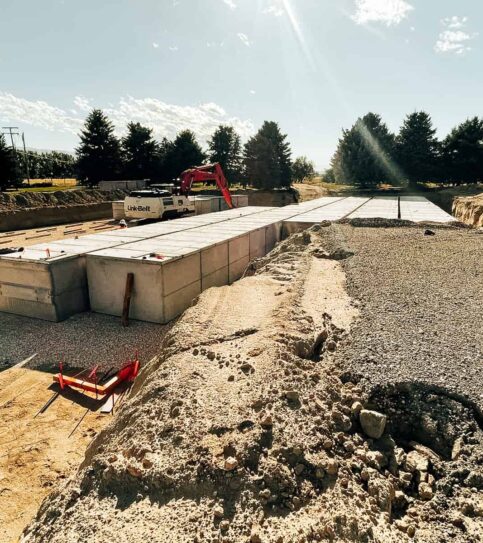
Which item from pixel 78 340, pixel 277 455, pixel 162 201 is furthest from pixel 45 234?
pixel 277 455

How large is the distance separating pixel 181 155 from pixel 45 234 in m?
32.1

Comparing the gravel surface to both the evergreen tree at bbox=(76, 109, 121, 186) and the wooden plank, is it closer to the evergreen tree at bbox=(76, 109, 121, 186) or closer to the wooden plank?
the wooden plank

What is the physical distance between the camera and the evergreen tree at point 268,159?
5238 cm

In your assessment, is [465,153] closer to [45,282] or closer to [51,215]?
[51,215]

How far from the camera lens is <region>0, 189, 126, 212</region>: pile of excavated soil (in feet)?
105

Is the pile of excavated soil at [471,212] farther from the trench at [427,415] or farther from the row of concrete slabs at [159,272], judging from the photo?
the trench at [427,415]

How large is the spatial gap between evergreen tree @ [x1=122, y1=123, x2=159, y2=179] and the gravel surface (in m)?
46.2

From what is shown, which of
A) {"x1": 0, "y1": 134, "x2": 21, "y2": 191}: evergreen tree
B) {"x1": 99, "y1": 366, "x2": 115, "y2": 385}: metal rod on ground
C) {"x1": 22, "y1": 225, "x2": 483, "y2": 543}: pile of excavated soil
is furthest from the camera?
{"x1": 0, "y1": 134, "x2": 21, "y2": 191}: evergreen tree


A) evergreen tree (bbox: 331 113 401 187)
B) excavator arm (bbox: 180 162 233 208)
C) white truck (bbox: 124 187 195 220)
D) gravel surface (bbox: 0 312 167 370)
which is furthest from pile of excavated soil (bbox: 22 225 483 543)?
evergreen tree (bbox: 331 113 401 187)

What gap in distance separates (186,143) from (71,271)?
161ft

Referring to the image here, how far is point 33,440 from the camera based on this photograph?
6.74 meters

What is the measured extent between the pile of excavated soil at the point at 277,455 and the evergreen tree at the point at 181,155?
5297 cm

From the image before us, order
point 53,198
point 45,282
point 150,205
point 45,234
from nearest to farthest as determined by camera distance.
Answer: point 45,282 < point 150,205 < point 45,234 < point 53,198

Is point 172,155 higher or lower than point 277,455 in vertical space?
higher
